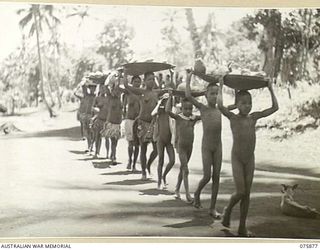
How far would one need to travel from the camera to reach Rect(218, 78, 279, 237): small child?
206cm

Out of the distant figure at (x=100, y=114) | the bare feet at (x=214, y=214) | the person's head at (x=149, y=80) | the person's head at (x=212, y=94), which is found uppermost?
the person's head at (x=149, y=80)

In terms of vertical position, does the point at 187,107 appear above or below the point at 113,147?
above

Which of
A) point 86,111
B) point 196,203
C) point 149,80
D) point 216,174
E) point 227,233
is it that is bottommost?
point 227,233

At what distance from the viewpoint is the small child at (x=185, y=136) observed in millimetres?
2078

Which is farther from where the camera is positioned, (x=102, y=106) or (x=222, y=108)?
(x=102, y=106)

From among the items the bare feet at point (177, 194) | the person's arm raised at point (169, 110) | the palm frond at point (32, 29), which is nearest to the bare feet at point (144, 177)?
the bare feet at point (177, 194)

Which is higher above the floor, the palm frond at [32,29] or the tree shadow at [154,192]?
the palm frond at [32,29]

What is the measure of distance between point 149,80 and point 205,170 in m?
0.40

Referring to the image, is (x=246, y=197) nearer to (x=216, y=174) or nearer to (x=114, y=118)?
(x=216, y=174)

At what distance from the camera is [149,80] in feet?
6.93

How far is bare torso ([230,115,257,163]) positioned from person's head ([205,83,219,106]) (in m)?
0.09

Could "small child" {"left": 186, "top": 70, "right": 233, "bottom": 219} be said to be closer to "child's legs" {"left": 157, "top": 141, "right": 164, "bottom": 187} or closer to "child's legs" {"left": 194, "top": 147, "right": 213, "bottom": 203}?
"child's legs" {"left": 194, "top": 147, "right": 213, "bottom": 203}

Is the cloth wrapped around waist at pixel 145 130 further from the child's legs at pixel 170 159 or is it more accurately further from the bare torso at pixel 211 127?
the bare torso at pixel 211 127

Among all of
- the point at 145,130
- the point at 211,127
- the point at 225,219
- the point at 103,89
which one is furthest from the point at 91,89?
the point at 225,219
